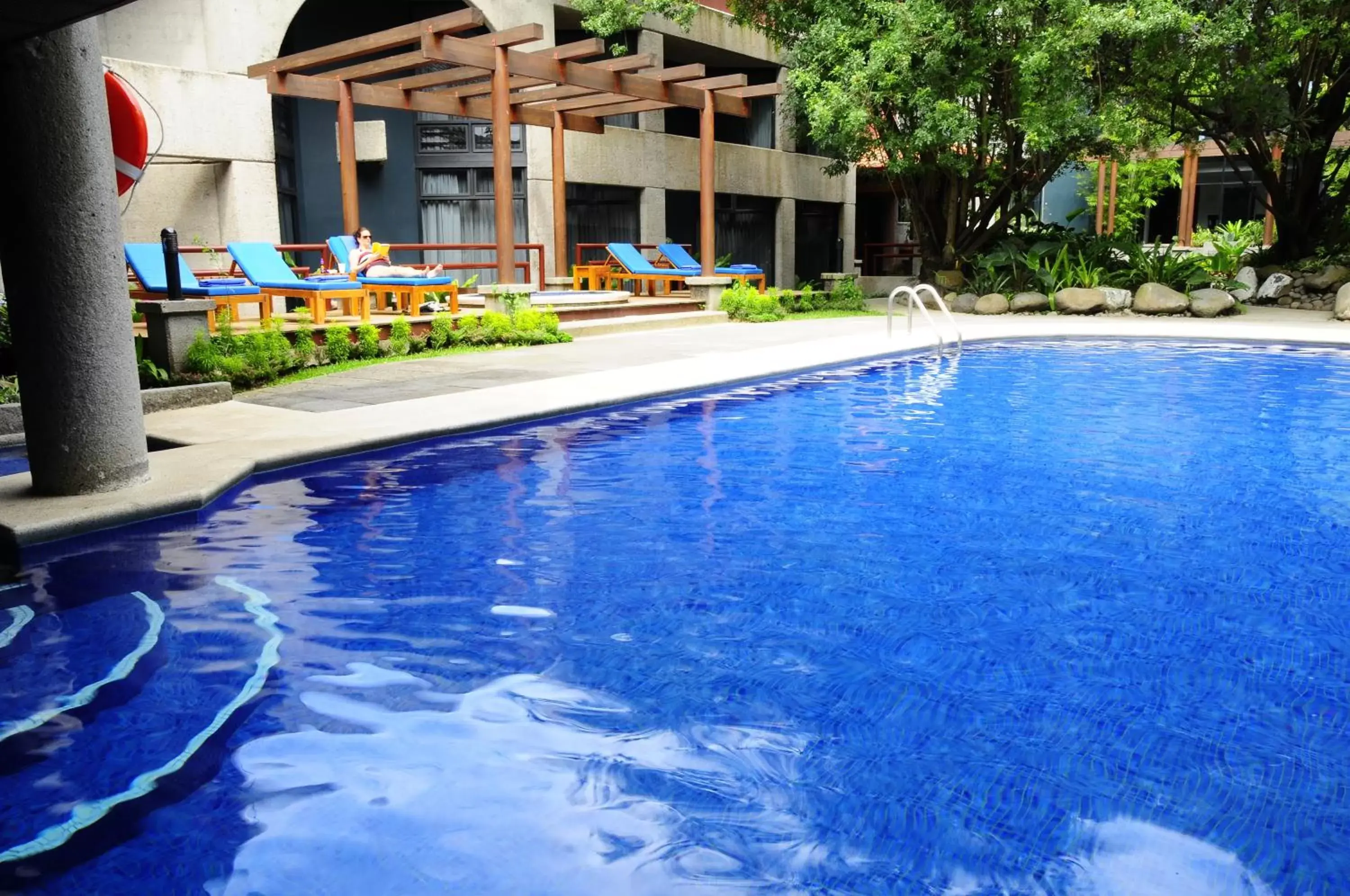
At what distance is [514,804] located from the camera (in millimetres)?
3209

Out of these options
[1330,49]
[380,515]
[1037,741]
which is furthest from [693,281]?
[1037,741]

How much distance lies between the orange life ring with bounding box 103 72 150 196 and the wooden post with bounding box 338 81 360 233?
9409 millimetres

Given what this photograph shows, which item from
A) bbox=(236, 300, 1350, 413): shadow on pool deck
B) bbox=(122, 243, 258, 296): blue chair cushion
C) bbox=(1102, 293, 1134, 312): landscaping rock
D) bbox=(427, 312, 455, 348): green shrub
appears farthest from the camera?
bbox=(1102, 293, 1134, 312): landscaping rock

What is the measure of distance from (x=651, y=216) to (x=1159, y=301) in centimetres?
1088

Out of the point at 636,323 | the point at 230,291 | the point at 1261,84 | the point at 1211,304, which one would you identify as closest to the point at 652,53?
the point at 636,323

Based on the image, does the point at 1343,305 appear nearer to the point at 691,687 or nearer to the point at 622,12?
the point at 622,12

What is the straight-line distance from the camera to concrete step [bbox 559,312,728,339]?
15.9 m

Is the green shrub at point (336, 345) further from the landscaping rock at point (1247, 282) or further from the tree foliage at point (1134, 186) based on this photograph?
the tree foliage at point (1134, 186)

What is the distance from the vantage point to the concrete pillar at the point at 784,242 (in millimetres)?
28422

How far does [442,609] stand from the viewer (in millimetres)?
4754

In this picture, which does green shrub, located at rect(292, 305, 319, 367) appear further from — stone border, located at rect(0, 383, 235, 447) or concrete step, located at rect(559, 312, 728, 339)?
concrete step, located at rect(559, 312, 728, 339)

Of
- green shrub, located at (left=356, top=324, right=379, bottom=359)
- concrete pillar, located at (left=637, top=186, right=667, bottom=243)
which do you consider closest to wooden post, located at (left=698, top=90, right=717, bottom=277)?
concrete pillar, located at (left=637, top=186, right=667, bottom=243)

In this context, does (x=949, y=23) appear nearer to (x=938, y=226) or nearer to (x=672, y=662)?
(x=938, y=226)

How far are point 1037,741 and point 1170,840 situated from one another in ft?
1.99
